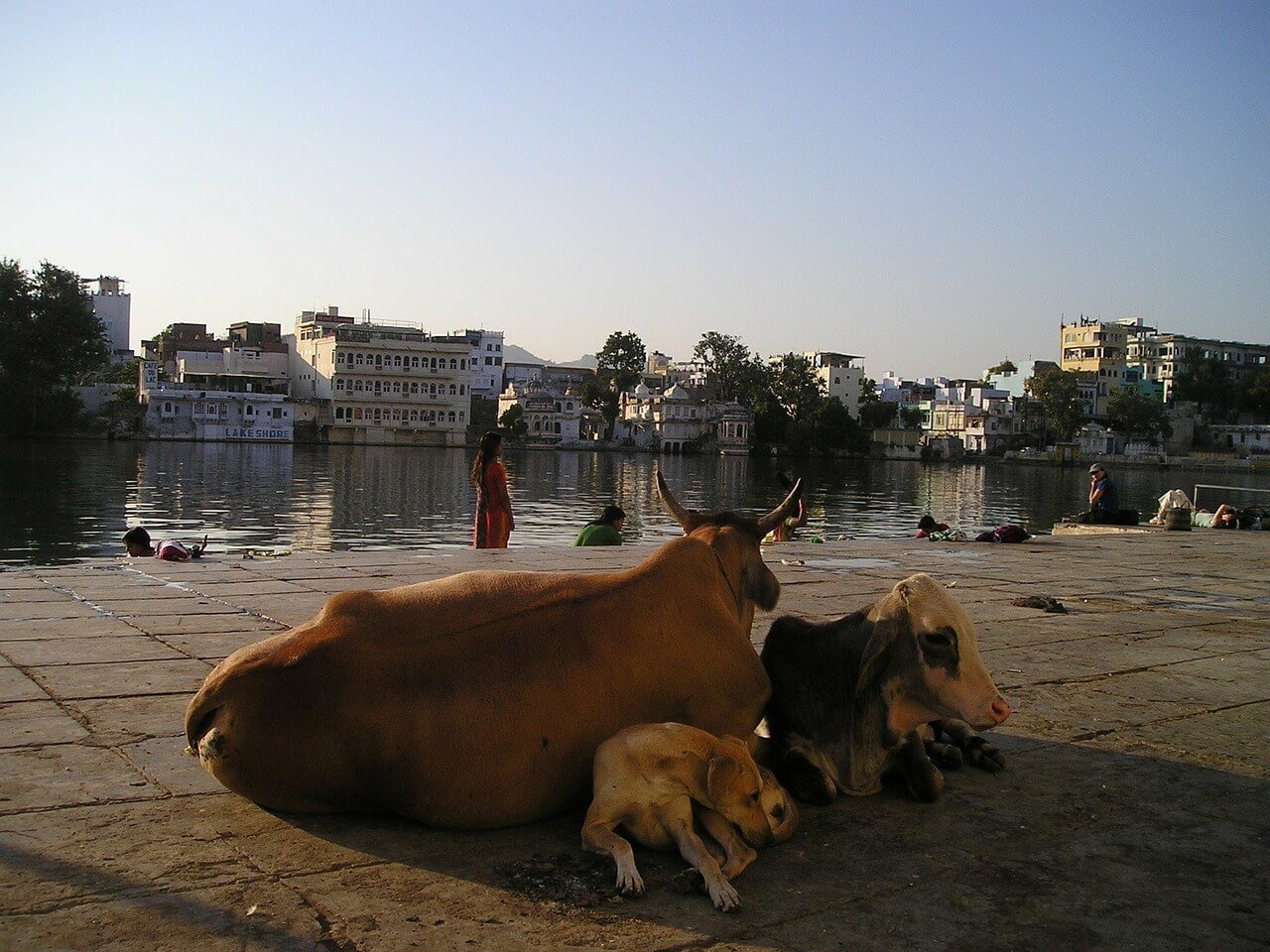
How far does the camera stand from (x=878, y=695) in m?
4.05

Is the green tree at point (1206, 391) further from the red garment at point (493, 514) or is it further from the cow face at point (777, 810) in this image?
A: the cow face at point (777, 810)

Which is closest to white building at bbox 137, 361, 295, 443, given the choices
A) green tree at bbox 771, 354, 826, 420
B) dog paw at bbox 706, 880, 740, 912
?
green tree at bbox 771, 354, 826, 420

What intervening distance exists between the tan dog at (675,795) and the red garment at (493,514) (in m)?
8.71

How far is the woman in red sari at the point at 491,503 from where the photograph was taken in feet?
38.7

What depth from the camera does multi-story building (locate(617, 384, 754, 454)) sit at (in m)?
114

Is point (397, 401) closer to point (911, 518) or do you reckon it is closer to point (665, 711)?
point (911, 518)

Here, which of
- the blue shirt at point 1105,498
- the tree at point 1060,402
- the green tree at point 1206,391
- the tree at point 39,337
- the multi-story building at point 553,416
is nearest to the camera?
the blue shirt at point 1105,498

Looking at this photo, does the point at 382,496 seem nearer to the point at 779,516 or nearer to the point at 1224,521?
the point at 1224,521

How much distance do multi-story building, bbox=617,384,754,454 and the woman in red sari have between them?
10094 centimetres

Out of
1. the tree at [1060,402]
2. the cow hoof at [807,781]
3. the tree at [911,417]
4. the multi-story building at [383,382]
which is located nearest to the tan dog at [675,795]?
the cow hoof at [807,781]

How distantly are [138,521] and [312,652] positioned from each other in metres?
33.9

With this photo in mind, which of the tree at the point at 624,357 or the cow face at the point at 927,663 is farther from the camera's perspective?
the tree at the point at 624,357

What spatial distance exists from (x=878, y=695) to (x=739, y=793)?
0.85 m

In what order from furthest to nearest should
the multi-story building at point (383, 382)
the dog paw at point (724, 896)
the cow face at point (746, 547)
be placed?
1. the multi-story building at point (383, 382)
2. the cow face at point (746, 547)
3. the dog paw at point (724, 896)
